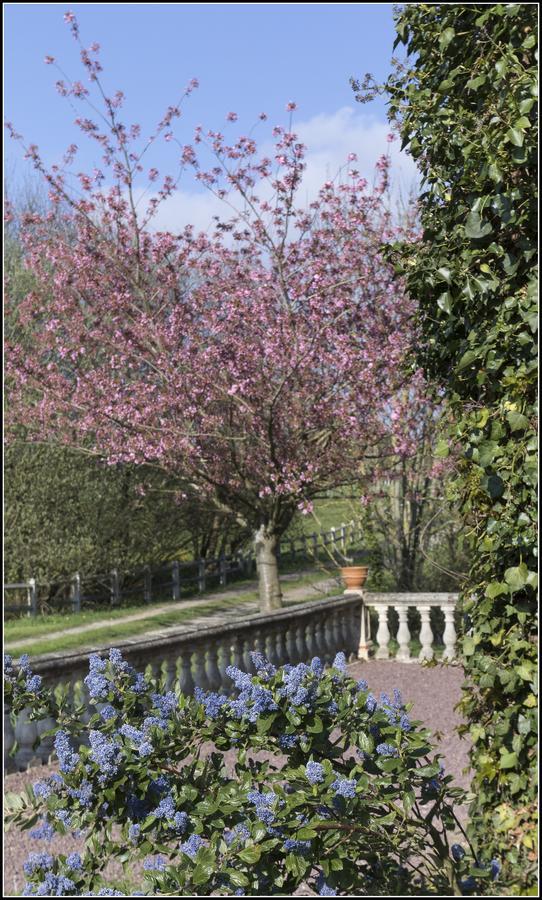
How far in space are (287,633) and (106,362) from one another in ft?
21.2

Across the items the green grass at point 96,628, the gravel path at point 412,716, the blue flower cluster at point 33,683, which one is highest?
the blue flower cluster at point 33,683

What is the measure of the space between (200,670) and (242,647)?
738 mm

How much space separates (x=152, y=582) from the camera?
757 inches

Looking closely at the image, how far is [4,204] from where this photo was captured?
16641 millimetres

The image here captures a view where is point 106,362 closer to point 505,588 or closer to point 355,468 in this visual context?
point 355,468

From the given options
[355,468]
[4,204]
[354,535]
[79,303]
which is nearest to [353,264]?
[355,468]

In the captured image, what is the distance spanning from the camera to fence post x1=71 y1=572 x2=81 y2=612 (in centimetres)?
1666

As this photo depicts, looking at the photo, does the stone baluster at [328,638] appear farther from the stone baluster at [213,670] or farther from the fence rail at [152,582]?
the fence rail at [152,582]

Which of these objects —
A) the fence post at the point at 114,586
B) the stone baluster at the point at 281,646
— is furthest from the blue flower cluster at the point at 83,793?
the fence post at the point at 114,586

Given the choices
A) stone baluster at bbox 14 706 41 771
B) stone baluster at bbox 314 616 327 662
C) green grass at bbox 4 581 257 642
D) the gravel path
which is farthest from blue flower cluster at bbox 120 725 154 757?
green grass at bbox 4 581 257 642

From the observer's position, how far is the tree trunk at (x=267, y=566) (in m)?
12.1

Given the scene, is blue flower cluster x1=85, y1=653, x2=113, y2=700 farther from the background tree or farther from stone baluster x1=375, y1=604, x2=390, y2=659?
the background tree

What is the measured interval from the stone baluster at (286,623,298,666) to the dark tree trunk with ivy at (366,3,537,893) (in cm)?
619

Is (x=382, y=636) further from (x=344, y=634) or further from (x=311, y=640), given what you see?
(x=311, y=640)
